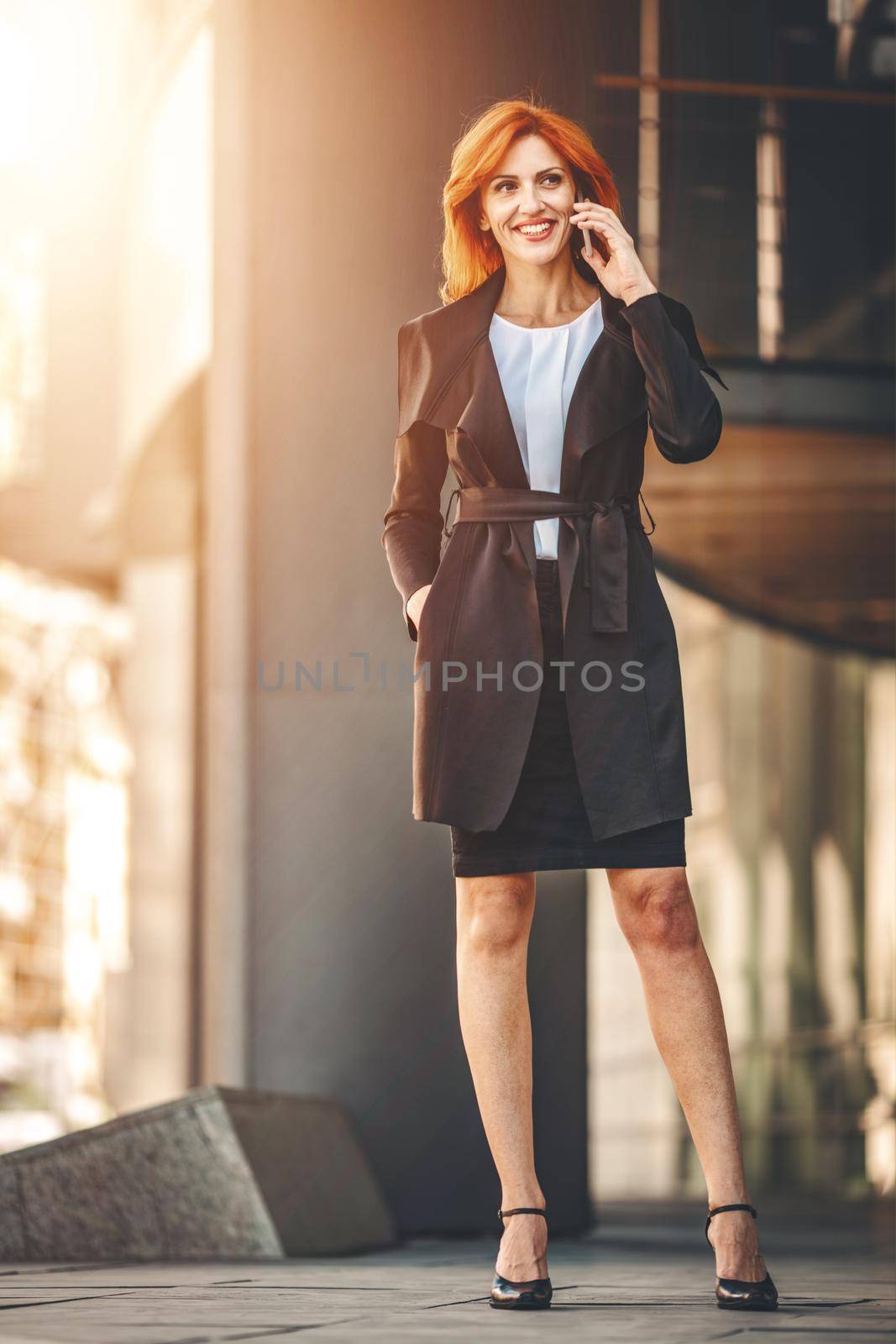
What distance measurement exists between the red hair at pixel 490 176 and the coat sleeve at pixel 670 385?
0.19m

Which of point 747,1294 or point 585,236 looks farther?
point 585,236

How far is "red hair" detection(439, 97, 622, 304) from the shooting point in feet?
9.86

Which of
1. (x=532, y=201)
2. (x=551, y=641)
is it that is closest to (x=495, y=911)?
(x=551, y=641)

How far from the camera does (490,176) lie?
3031mm

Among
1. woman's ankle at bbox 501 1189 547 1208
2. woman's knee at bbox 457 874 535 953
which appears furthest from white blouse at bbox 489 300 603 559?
woman's ankle at bbox 501 1189 547 1208

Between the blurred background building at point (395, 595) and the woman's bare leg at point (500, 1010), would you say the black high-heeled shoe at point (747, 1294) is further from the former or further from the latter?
the blurred background building at point (395, 595)

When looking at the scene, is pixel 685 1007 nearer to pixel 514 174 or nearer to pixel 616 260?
pixel 616 260

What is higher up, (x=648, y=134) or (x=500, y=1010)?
(x=648, y=134)

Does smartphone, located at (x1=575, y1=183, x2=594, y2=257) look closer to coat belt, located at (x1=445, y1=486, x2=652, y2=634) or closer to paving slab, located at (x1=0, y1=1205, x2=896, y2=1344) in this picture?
coat belt, located at (x1=445, y1=486, x2=652, y2=634)

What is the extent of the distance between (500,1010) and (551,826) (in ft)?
0.98

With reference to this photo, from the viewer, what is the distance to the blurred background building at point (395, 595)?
4.36 meters

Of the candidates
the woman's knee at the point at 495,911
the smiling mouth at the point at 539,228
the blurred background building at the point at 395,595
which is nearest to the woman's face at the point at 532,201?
the smiling mouth at the point at 539,228

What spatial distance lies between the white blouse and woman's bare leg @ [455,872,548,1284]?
0.56 metres

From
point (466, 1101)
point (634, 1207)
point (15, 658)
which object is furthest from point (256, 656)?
point (15, 658)
